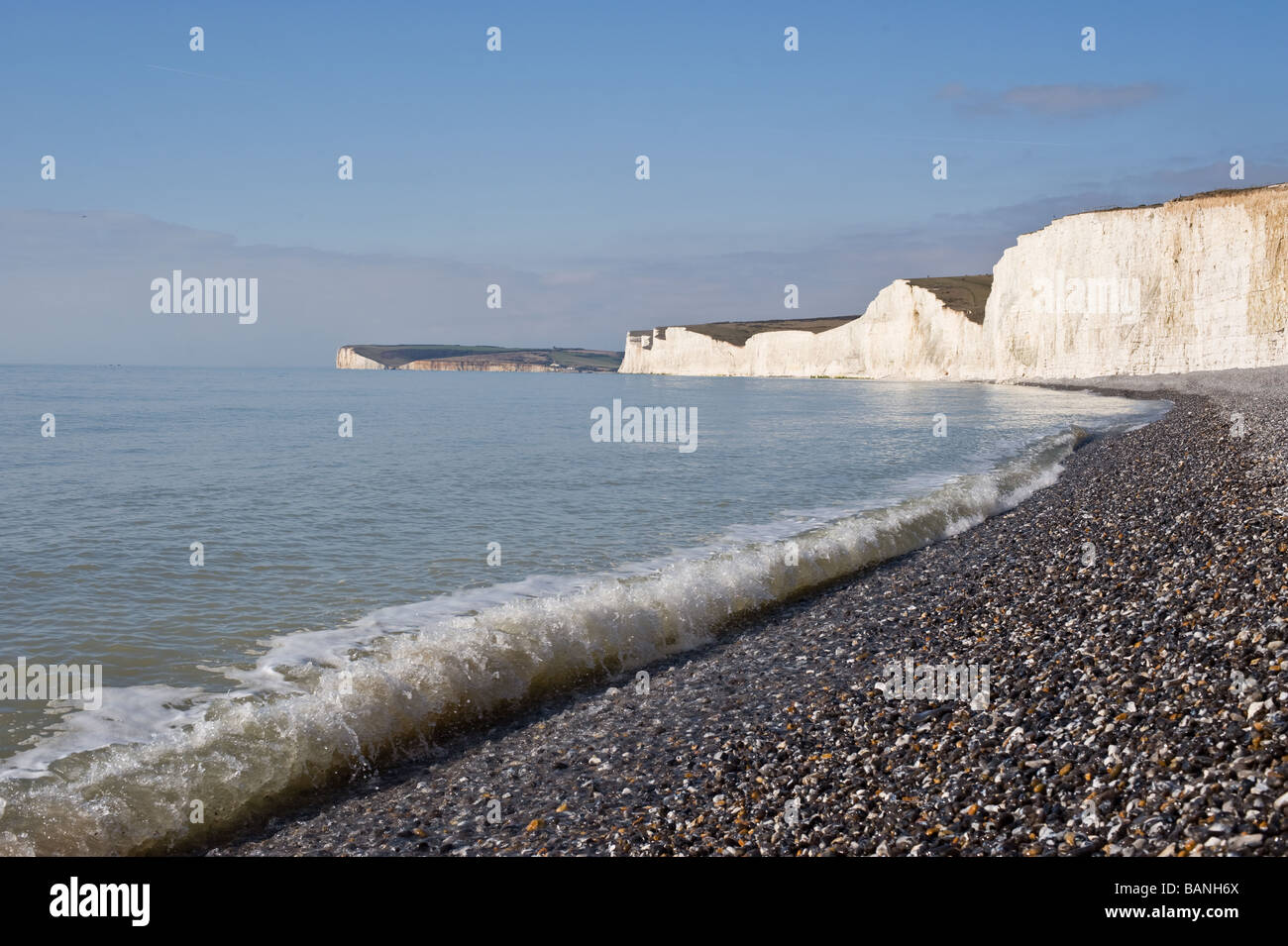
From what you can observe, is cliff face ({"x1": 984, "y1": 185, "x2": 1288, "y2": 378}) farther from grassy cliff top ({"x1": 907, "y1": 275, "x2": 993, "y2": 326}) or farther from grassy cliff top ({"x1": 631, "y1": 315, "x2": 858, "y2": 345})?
grassy cliff top ({"x1": 631, "y1": 315, "x2": 858, "y2": 345})

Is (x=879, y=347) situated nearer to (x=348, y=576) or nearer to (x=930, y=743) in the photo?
(x=348, y=576)

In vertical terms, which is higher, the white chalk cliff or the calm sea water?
the white chalk cliff

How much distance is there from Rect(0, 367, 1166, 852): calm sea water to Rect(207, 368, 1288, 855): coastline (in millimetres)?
833

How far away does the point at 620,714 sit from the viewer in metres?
8.09

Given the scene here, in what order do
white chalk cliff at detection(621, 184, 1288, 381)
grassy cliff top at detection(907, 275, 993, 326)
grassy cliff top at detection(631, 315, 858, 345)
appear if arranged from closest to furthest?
white chalk cliff at detection(621, 184, 1288, 381), grassy cliff top at detection(907, 275, 993, 326), grassy cliff top at detection(631, 315, 858, 345)

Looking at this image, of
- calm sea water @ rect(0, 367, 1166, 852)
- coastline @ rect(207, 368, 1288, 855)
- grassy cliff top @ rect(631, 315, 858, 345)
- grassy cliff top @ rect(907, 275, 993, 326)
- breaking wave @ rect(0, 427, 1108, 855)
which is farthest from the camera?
grassy cliff top @ rect(631, 315, 858, 345)

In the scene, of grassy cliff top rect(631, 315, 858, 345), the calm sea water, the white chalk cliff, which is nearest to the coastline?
the calm sea water

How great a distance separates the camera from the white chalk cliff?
5888 centimetres

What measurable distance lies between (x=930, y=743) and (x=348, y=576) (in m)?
9.56

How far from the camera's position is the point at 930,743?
6.00 meters

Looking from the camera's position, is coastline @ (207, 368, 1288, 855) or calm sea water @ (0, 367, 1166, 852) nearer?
coastline @ (207, 368, 1288, 855)

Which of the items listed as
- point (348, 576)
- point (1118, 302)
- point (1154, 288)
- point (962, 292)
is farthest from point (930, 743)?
point (962, 292)

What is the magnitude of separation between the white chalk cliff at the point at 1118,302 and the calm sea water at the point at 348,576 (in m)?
41.7
